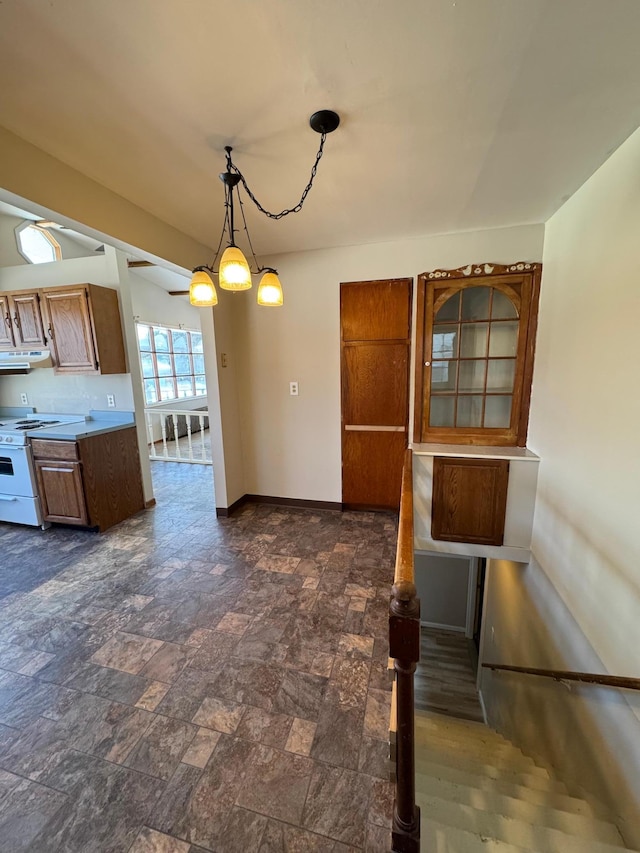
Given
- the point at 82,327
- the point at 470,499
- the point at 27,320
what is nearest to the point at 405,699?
the point at 470,499

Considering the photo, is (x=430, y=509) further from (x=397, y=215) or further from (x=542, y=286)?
(x=397, y=215)

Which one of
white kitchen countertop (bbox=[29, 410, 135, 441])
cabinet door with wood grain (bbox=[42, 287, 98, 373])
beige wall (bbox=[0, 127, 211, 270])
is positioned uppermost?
beige wall (bbox=[0, 127, 211, 270])

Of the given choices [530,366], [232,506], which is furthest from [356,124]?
[232,506]

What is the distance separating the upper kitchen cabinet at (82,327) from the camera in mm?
3088

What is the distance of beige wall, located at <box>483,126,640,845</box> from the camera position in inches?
60.9

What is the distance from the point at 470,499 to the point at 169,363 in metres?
6.48

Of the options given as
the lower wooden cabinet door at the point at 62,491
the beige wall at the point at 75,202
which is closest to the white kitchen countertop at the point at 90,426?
the lower wooden cabinet door at the point at 62,491

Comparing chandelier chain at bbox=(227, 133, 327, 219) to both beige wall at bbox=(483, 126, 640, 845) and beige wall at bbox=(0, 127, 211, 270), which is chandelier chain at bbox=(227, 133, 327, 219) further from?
beige wall at bbox=(483, 126, 640, 845)

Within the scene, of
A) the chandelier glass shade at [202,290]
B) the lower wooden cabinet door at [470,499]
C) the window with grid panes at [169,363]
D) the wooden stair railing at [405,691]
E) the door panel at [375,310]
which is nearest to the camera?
the wooden stair railing at [405,691]

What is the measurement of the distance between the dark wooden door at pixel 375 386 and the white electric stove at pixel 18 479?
290 cm

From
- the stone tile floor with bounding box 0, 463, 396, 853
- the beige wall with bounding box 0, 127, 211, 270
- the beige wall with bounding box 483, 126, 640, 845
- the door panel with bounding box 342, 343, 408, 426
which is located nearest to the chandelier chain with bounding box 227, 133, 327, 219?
the beige wall with bounding box 0, 127, 211, 270

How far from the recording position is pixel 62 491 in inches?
120

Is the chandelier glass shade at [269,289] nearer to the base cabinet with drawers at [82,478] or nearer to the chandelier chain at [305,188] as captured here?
the chandelier chain at [305,188]

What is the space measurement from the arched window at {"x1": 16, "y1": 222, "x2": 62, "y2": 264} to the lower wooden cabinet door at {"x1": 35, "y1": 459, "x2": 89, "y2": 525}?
8.34 ft
